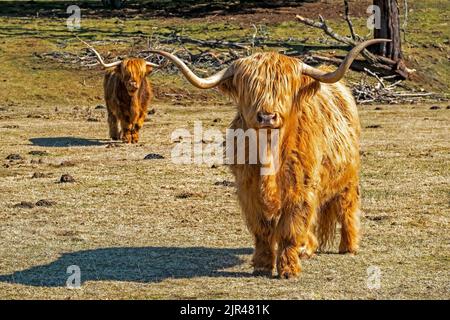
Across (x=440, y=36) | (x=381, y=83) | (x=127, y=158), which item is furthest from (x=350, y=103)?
(x=440, y=36)

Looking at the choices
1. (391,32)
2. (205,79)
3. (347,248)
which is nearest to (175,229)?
(347,248)

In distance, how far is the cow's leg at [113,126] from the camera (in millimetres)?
18906

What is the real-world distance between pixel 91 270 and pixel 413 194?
5120 millimetres

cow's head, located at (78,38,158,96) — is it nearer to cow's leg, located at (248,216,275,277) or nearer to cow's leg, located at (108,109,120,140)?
cow's leg, located at (108,109,120,140)

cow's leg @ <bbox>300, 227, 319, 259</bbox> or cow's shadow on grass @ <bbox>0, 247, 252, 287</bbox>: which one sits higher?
cow's leg @ <bbox>300, 227, 319, 259</bbox>

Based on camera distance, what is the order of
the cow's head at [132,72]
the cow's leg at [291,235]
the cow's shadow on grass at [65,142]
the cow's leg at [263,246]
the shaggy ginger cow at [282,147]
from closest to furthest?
the shaggy ginger cow at [282,147] → the cow's leg at [291,235] → the cow's leg at [263,246] → the cow's shadow on grass at [65,142] → the cow's head at [132,72]

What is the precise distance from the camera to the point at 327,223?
9.76 meters

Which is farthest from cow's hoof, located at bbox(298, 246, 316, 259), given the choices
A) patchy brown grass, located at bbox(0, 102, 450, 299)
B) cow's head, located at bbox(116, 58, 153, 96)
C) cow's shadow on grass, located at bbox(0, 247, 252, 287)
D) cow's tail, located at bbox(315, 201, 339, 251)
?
cow's head, located at bbox(116, 58, 153, 96)

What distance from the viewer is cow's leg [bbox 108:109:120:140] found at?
1891 cm

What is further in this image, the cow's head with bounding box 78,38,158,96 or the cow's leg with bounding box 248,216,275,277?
the cow's head with bounding box 78,38,158,96

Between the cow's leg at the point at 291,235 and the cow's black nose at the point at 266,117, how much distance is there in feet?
2.72

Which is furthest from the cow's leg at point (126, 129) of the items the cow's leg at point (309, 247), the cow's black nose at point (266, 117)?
the cow's black nose at point (266, 117)

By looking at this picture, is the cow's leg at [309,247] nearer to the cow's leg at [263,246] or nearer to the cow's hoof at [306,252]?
the cow's hoof at [306,252]
